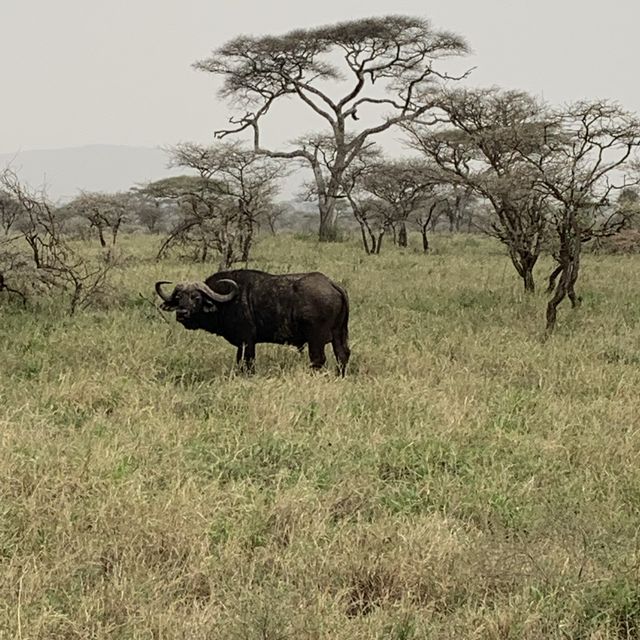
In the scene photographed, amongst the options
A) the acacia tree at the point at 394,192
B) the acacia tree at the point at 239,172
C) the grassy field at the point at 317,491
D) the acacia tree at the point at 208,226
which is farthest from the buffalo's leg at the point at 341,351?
the acacia tree at the point at 394,192

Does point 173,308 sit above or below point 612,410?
above

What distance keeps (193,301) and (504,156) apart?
8813mm

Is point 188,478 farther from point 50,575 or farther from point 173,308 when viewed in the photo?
point 173,308

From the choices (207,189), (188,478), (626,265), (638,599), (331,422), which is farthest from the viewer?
(207,189)

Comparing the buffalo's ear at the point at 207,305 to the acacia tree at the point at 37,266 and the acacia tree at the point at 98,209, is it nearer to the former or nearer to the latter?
the acacia tree at the point at 37,266

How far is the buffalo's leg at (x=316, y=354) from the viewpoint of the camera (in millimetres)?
6996

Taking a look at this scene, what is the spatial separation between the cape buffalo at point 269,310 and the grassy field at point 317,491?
1.09 ft

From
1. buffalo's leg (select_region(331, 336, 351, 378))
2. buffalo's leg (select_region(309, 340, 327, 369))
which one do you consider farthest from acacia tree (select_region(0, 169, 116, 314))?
buffalo's leg (select_region(331, 336, 351, 378))

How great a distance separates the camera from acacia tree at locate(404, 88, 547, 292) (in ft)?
37.2

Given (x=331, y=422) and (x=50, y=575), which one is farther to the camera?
(x=331, y=422)

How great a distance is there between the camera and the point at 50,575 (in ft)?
10.1

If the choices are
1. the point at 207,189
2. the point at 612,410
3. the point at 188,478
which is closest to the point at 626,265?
the point at 207,189

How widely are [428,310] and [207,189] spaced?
33.0ft

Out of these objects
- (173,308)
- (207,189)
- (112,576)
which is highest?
(207,189)
